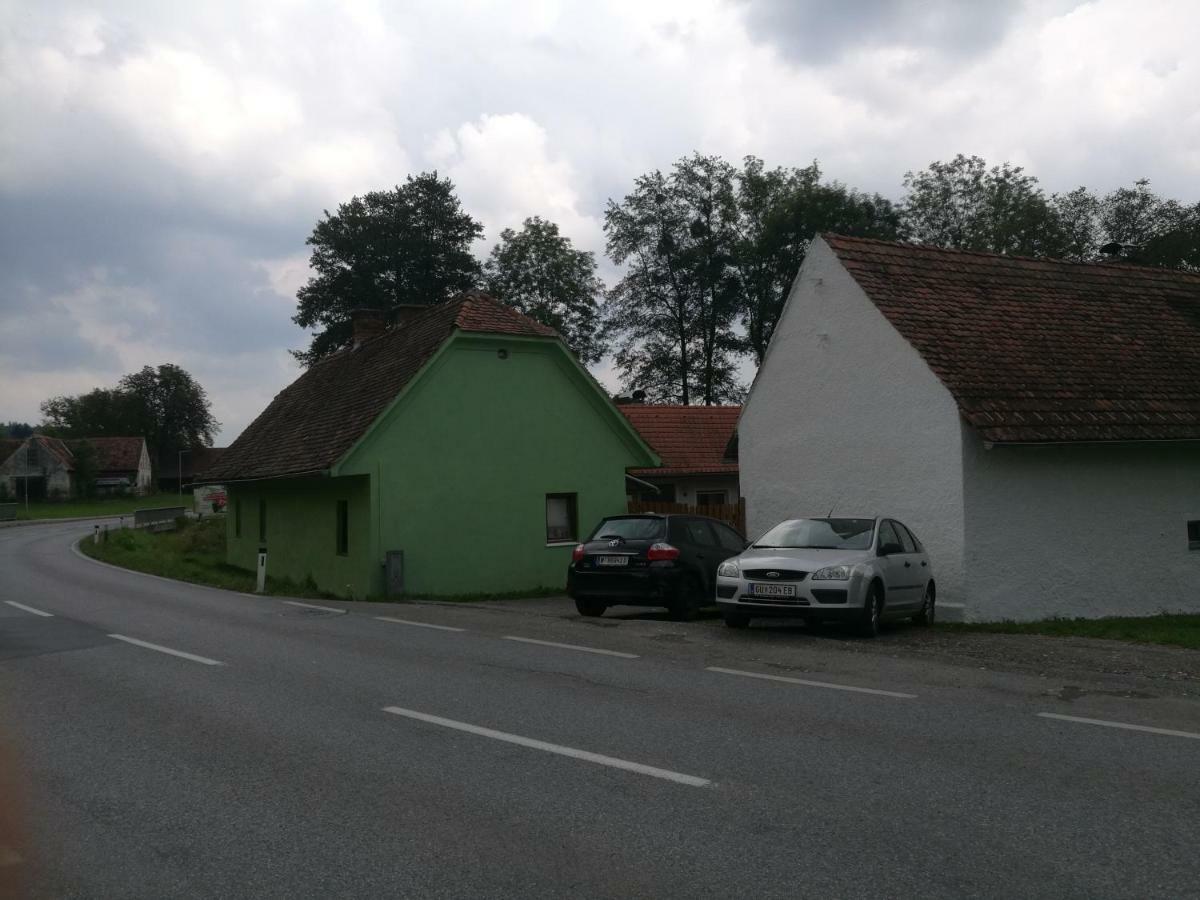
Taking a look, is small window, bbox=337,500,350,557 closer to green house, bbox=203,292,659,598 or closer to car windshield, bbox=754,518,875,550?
green house, bbox=203,292,659,598

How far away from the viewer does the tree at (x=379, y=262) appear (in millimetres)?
53156

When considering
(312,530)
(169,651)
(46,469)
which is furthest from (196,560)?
(46,469)

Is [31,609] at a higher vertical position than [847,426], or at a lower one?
lower

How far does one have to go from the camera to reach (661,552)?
1570 centimetres

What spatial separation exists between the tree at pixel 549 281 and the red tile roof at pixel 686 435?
15.4 metres

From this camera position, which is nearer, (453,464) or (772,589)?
(772,589)

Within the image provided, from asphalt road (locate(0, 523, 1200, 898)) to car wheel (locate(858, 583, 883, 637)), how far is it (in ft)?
5.99

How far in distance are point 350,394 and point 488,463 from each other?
4.23 m

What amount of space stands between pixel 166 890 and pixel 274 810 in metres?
1.15

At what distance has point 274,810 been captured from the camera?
5754 millimetres

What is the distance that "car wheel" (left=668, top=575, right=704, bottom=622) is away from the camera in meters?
15.7

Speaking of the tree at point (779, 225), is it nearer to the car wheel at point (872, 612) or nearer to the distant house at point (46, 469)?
the car wheel at point (872, 612)

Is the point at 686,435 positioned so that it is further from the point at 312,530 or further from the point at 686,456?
the point at 312,530

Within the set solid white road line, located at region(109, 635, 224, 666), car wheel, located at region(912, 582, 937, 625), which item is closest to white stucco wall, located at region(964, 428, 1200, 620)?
car wheel, located at region(912, 582, 937, 625)
